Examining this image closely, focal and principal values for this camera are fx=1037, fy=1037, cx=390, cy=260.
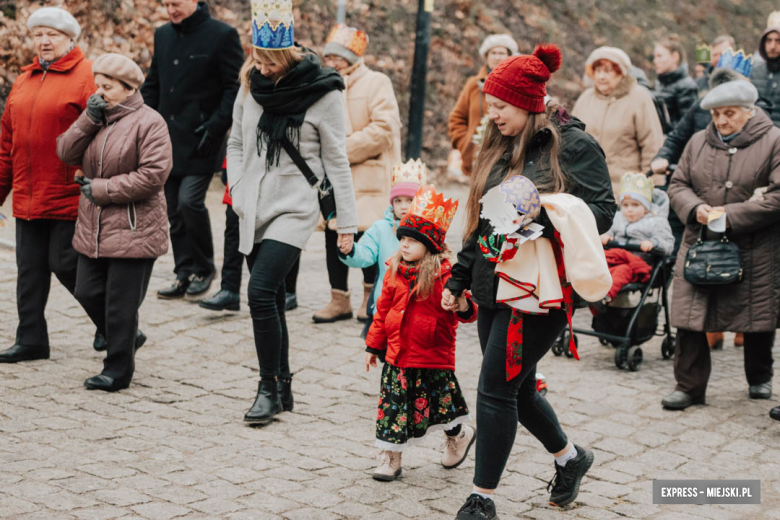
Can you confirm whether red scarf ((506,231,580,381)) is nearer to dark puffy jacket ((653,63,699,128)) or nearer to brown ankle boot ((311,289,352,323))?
brown ankle boot ((311,289,352,323))

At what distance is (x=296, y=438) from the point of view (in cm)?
541

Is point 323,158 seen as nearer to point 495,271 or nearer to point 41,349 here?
point 495,271

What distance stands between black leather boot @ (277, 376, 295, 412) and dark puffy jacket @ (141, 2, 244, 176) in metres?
2.78

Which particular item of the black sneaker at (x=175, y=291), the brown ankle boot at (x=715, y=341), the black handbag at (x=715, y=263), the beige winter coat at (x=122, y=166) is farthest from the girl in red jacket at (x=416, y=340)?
the black sneaker at (x=175, y=291)

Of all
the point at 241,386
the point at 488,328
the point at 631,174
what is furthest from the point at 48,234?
the point at 631,174

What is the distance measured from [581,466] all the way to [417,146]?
847cm

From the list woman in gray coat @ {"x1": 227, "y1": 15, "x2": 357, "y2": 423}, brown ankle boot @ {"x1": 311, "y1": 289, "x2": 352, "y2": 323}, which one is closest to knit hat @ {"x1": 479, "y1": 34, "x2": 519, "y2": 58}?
brown ankle boot @ {"x1": 311, "y1": 289, "x2": 352, "y2": 323}

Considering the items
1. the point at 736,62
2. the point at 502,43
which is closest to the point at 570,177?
the point at 736,62

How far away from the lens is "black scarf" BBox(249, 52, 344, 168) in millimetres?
5438

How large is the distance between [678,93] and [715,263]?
3.98m

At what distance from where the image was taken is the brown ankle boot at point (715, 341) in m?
7.90

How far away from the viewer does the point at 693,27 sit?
2334 centimetres

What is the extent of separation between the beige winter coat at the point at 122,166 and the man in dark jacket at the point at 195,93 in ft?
6.17

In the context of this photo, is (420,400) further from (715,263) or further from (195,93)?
(195,93)
